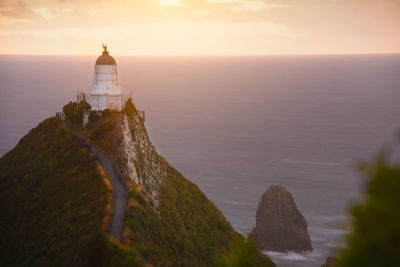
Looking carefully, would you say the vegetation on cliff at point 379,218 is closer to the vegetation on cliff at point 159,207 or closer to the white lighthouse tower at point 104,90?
the vegetation on cliff at point 159,207

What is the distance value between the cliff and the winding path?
34 cm

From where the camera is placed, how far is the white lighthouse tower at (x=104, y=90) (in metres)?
47.1

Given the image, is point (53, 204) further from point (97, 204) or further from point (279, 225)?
point (279, 225)

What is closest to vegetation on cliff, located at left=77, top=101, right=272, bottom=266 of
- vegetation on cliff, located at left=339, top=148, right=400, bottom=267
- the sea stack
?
vegetation on cliff, located at left=339, top=148, right=400, bottom=267

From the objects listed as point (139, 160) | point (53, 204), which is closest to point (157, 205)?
point (139, 160)

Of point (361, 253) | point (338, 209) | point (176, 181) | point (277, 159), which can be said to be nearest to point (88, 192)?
point (176, 181)

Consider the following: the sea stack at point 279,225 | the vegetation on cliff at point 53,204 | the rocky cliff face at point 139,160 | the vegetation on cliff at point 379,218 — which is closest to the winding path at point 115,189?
the vegetation on cliff at point 53,204

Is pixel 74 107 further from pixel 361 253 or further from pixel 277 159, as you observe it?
pixel 277 159

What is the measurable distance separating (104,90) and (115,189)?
53.0 ft

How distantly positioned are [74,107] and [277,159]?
99.1 meters

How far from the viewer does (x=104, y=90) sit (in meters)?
47.2

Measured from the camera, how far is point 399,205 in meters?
5.14

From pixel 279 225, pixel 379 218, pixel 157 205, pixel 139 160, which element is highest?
pixel 379 218

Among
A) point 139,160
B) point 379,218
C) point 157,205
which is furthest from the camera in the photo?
point 139,160
